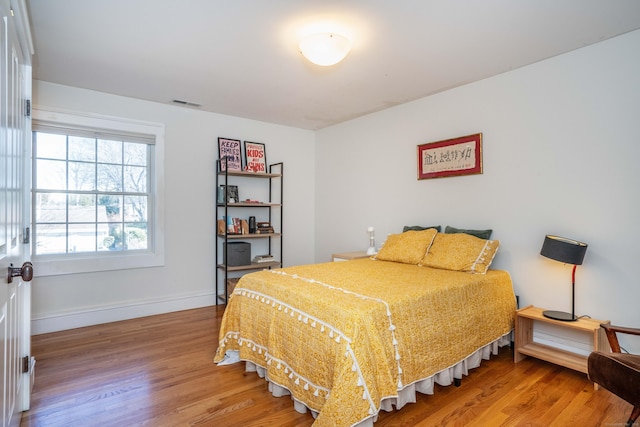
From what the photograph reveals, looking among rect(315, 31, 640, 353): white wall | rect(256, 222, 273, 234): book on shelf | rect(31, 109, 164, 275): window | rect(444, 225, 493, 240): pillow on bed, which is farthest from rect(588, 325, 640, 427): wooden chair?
rect(31, 109, 164, 275): window

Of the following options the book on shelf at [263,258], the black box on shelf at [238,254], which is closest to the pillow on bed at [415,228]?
the book on shelf at [263,258]

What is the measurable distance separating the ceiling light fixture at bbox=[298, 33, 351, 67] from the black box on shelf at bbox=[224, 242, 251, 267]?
8.19 ft

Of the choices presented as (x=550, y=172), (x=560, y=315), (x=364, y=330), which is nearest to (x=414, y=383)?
(x=364, y=330)

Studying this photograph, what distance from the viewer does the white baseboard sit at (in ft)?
10.7

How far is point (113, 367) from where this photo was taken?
253 cm

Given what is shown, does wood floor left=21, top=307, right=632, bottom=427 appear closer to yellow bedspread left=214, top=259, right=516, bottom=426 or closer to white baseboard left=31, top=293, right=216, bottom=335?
yellow bedspread left=214, top=259, right=516, bottom=426

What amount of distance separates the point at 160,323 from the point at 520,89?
13.6 feet

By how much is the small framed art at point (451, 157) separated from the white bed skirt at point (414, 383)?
1574 mm

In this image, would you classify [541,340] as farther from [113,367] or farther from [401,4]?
[113,367]

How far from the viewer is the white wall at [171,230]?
3330 mm

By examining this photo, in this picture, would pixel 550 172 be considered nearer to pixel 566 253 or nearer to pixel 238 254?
pixel 566 253

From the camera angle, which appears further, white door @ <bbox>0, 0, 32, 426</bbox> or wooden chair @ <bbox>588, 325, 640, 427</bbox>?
wooden chair @ <bbox>588, 325, 640, 427</bbox>

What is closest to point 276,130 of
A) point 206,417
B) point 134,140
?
point 134,140

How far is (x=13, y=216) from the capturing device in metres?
1.57
